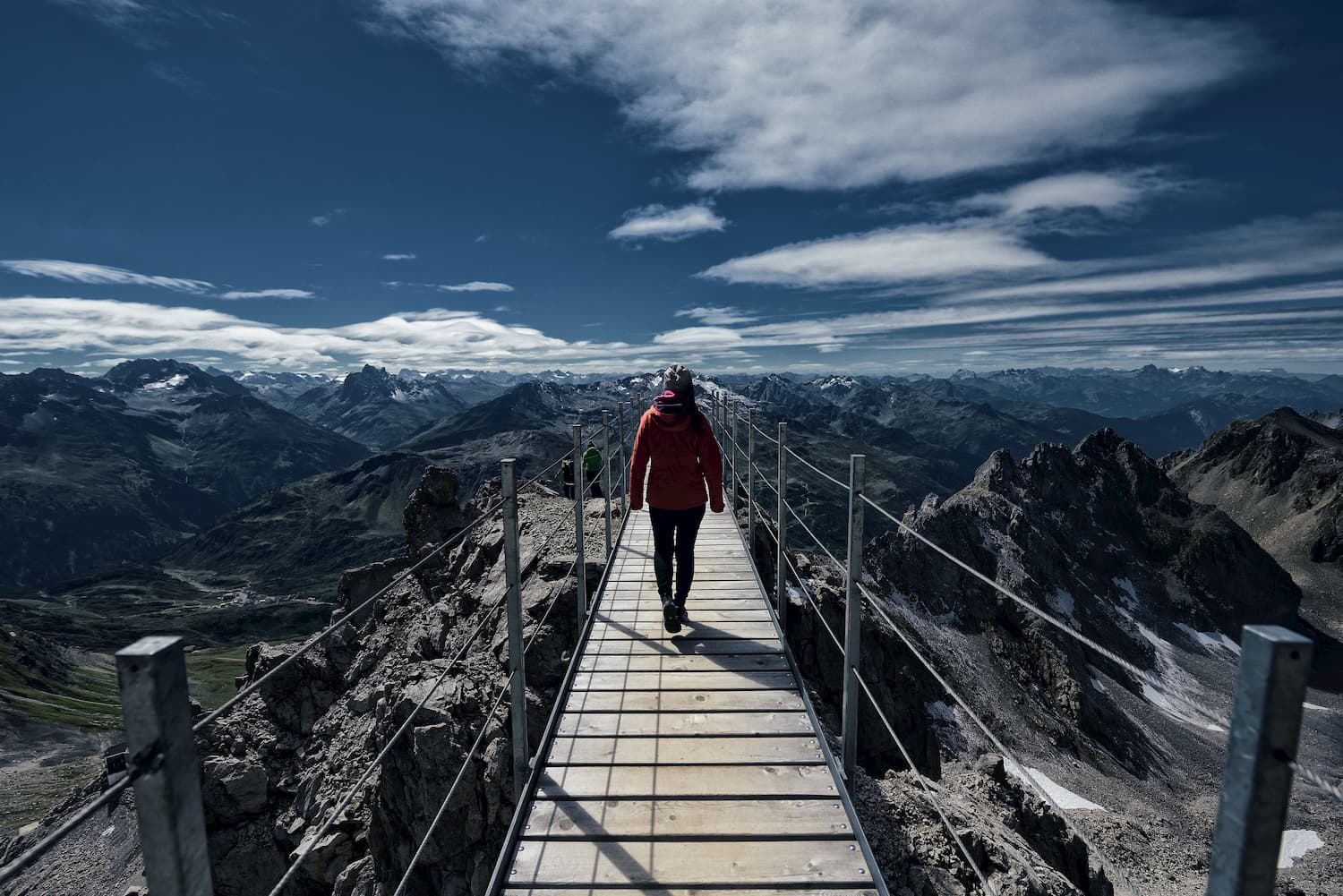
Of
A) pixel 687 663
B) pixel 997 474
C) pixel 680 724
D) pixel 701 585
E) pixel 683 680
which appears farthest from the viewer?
pixel 997 474

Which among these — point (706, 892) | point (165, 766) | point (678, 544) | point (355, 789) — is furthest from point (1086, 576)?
point (165, 766)

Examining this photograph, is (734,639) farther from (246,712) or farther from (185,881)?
(246,712)

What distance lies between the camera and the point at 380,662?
1431 cm

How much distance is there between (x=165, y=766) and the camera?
7.26 feet

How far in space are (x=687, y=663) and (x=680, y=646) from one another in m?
0.46

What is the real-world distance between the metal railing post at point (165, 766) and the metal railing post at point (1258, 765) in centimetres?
331

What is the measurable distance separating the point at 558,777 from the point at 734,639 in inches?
127

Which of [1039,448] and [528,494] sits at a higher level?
[528,494]

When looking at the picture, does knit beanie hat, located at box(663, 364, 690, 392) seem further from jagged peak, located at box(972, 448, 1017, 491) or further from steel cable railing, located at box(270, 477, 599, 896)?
jagged peak, located at box(972, 448, 1017, 491)

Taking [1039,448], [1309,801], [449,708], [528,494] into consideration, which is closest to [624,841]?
[449,708]

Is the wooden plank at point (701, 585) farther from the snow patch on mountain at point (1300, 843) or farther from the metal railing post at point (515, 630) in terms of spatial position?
the snow patch on mountain at point (1300, 843)

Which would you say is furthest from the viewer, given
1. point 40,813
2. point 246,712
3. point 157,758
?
point 40,813

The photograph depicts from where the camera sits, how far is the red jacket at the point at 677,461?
8.12 metres

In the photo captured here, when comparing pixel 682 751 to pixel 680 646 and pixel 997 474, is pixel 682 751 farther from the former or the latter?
pixel 997 474
